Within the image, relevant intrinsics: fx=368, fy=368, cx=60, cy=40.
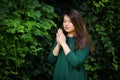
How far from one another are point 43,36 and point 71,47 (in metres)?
1.32

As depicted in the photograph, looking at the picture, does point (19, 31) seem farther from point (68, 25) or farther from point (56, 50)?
point (68, 25)

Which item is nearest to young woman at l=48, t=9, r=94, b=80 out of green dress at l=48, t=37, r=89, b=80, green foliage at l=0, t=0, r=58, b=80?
green dress at l=48, t=37, r=89, b=80

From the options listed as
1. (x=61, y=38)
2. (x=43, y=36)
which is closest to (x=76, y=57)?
(x=61, y=38)

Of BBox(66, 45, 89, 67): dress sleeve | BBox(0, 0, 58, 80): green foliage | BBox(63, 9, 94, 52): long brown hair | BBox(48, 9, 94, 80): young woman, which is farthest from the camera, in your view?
BBox(0, 0, 58, 80): green foliage

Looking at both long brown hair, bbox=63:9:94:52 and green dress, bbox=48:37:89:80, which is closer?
green dress, bbox=48:37:89:80

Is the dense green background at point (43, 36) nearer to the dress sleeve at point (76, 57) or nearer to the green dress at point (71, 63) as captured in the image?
the green dress at point (71, 63)

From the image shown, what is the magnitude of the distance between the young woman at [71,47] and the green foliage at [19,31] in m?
0.87

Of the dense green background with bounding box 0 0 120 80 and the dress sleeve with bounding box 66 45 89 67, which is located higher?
the dress sleeve with bounding box 66 45 89 67

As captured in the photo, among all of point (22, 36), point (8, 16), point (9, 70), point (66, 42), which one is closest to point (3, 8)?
point (8, 16)

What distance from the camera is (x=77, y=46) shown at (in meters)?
4.16

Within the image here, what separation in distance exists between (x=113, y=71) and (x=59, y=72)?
9.33 feet

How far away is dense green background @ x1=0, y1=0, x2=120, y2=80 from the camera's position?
16.9 ft

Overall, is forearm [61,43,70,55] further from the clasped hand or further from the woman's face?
the woman's face

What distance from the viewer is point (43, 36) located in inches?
216
